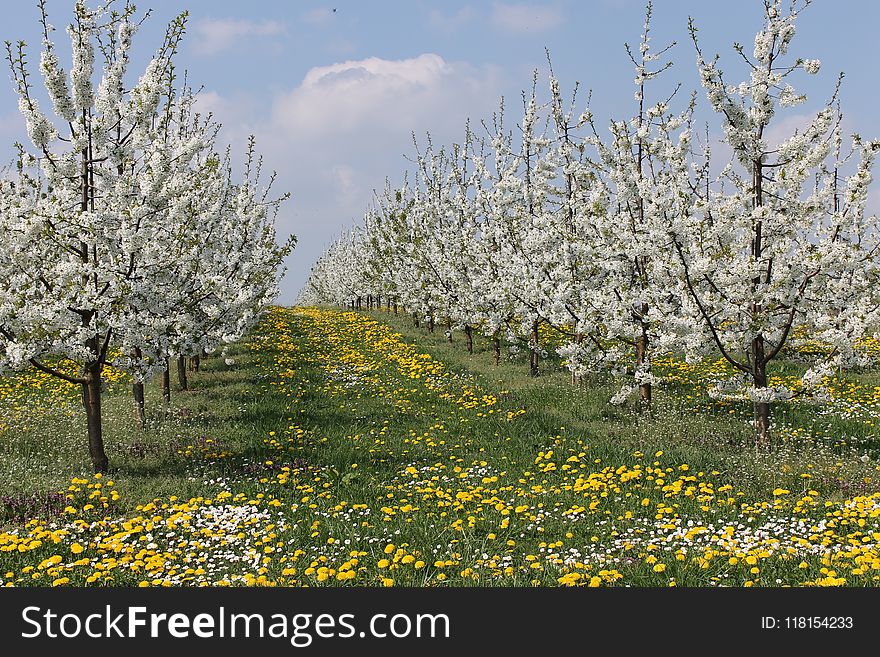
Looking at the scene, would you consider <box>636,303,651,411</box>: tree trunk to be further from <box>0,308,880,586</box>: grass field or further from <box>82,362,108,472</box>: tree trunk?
<box>82,362,108,472</box>: tree trunk

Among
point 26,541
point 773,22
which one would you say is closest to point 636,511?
point 26,541

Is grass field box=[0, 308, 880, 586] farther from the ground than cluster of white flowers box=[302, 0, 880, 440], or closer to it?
closer to it

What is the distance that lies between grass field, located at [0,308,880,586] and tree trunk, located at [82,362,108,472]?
0.26 m

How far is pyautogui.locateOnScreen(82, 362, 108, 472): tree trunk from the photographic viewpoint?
9281 millimetres

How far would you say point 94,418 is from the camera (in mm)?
9320

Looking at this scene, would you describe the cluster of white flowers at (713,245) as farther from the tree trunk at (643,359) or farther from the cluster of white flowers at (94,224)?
the cluster of white flowers at (94,224)

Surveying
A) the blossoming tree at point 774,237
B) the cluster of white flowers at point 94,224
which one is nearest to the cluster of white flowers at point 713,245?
the blossoming tree at point 774,237

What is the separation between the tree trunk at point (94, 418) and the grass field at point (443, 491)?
0.26 m

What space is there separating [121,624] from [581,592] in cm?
352

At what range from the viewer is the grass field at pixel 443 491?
5887 mm

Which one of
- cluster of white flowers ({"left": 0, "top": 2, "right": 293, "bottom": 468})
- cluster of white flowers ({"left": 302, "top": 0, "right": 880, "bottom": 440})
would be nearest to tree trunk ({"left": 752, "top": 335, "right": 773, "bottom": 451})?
cluster of white flowers ({"left": 302, "top": 0, "right": 880, "bottom": 440})

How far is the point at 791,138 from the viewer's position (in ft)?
29.8

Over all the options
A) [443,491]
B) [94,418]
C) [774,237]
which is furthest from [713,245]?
[94,418]

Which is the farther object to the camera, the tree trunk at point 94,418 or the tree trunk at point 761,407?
the tree trunk at point 761,407
